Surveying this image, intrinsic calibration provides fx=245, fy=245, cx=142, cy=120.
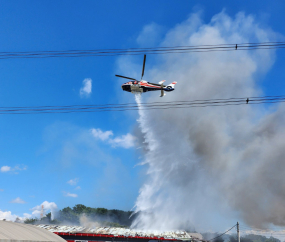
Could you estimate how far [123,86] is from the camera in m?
40.4

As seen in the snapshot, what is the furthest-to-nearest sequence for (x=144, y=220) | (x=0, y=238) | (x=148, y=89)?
(x=144, y=220), (x=148, y=89), (x=0, y=238)

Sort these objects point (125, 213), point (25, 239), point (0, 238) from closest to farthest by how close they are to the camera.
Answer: point (0, 238) → point (25, 239) → point (125, 213)

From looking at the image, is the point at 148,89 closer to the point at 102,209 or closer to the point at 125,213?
the point at 102,209

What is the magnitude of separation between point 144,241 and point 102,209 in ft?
311

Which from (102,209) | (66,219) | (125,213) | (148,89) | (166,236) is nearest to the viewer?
(148,89)

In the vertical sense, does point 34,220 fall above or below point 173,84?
below

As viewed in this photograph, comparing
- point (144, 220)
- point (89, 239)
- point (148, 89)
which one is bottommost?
point (89, 239)

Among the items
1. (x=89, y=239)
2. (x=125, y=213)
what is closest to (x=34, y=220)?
(x=125, y=213)

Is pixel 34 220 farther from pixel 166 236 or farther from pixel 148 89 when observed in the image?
pixel 148 89

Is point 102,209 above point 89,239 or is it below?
above

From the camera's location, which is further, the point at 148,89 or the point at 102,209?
the point at 102,209

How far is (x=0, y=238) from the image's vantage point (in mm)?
19516

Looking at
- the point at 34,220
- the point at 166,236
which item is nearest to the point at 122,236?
the point at 166,236

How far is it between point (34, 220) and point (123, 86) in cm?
10638
